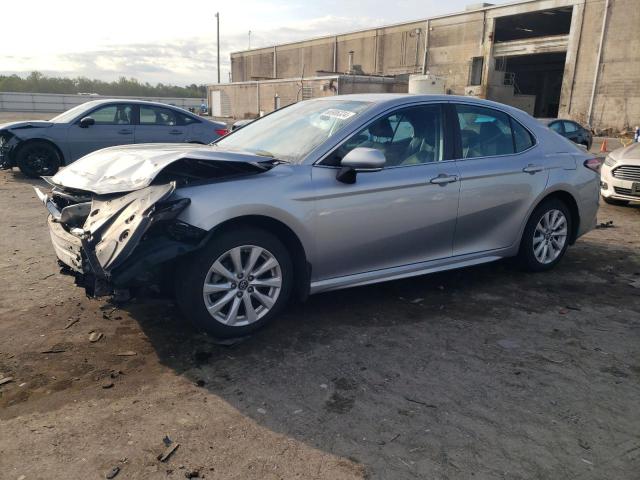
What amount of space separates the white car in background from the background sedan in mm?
7589

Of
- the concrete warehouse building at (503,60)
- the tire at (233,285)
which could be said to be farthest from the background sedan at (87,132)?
the concrete warehouse building at (503,60)

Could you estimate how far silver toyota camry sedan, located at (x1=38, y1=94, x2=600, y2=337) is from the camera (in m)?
3.46

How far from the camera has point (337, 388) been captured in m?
3.20

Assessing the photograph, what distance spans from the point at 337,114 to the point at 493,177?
1.55 m

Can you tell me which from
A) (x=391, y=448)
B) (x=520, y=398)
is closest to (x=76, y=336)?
(x=391, y=448)

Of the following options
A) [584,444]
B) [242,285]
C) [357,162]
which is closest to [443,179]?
[357,162]

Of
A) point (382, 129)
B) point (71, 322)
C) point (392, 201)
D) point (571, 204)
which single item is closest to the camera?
point (71, 322)

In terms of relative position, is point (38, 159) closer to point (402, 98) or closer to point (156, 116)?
point (156, 116)

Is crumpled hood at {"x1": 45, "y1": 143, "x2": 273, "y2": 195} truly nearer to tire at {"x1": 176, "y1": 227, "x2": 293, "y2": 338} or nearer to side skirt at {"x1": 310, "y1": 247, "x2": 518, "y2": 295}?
tire at {"x1": 176, "y1": 227, "x2": 293, "y2": 338}

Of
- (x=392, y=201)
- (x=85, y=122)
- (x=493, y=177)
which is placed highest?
(x=85, y=122)

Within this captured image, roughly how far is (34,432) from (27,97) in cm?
5423

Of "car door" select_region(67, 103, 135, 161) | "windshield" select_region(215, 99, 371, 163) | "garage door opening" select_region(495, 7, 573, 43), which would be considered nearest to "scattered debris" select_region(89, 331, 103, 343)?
"windshield" select_region(215, 99, 371, 163)

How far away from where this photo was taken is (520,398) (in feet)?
10.3

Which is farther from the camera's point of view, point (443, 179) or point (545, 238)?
point (545, 238)
